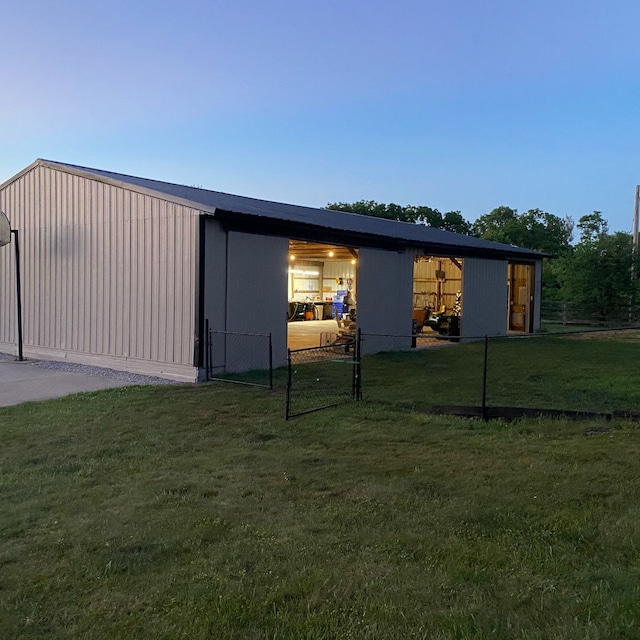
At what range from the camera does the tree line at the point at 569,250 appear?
92.3 ft

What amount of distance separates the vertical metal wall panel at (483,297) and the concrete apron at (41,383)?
12026 millimetres

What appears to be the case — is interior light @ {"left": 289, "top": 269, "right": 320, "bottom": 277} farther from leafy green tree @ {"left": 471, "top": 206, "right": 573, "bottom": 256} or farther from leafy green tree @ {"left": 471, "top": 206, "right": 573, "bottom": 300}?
leafy green tree @ {"left": 471, "top": 206, "right": 573, "bottom": 256}

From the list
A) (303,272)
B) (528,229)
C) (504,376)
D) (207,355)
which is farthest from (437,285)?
(528,229)

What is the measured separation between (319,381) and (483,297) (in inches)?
448

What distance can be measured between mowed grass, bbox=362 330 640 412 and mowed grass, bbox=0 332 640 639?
6.17ft

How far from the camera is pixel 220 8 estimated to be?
1332cm

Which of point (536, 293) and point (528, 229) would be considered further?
point (528, 229)

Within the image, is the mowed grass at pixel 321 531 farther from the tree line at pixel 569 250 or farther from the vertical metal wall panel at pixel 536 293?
the tree line at pixel 569 250

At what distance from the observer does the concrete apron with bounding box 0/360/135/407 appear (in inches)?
372

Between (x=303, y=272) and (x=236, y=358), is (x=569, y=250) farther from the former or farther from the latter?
(x=236, y=358)

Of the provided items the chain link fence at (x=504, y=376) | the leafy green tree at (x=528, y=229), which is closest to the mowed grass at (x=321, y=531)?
the chain link fence at (x=504, y=376)

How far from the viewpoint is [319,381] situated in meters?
10.7

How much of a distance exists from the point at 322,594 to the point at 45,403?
6.66 m

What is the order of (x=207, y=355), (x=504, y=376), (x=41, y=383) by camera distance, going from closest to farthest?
(x=41, y=383) → (x=207, y=355) → (x=504, y=376)
